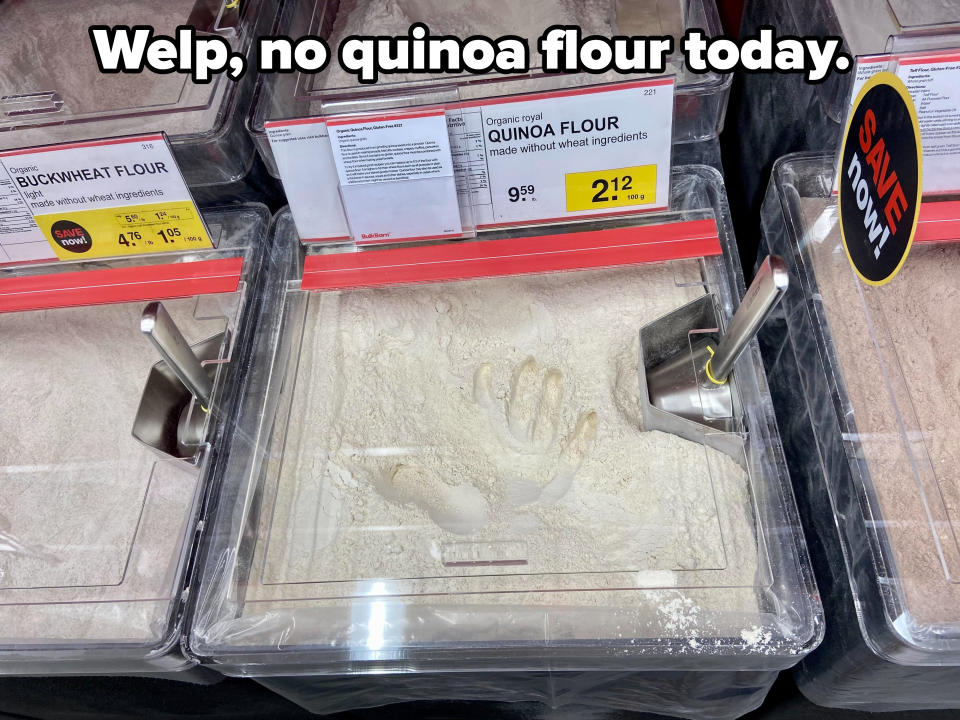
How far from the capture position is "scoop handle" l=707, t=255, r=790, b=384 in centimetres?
57

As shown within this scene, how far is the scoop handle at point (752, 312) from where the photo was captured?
1.87ft

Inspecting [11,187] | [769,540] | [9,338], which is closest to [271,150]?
[11,187]

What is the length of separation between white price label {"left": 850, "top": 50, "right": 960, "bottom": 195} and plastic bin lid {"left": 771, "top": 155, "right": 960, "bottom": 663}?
0.22 feet

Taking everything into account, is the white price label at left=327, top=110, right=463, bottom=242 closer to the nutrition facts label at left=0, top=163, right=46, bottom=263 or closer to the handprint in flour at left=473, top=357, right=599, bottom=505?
the handprint in flour at left=473, top=357, right=599, bottom=505

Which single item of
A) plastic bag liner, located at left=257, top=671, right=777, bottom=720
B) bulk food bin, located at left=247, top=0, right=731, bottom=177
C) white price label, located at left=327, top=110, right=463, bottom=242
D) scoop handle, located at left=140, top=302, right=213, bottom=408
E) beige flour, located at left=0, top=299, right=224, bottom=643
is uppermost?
bulk food bin, located at left=247, top=0, right=731, bottom=177

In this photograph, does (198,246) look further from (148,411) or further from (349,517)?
(349,517)

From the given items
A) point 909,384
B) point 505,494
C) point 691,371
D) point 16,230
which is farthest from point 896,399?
point 16,230

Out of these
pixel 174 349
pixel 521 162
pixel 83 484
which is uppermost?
pixel 521 162

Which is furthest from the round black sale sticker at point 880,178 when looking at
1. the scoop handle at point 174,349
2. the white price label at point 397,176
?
the scoop handle at point 174,349

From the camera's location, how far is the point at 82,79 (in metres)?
0.97

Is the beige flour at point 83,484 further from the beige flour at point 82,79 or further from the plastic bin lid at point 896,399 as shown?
the plastic bin lid at point 896,399

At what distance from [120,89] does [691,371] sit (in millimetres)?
833

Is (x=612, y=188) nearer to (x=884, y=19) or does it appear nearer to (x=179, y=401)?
(x=884, y=19)

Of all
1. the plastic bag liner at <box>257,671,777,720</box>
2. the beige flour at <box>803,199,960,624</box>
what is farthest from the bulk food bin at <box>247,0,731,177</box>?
the plastic bag liner at <box>257,671,777,720</box>
